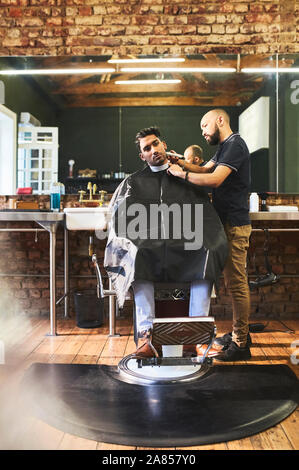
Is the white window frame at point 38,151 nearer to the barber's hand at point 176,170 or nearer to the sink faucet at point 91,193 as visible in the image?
the sink faucet at point 91,193

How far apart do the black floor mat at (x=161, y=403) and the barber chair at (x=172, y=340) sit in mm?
72

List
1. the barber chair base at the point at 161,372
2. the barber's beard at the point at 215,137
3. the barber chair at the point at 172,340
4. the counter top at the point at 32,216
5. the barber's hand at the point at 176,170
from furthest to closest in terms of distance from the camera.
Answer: the counter top at the point at 32,216, the barber's beard at the point at 215,137, the barber's hand at the point at 176,170, the barber chair base at the point at 161,372, the barber chair at the point at 172,340

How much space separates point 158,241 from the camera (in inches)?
81.9

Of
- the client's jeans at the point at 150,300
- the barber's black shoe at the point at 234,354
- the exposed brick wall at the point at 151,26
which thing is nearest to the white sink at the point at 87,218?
the client's jeans at the point at 150,300

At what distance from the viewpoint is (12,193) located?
347 centimetres

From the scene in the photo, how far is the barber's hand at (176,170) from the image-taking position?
225cm

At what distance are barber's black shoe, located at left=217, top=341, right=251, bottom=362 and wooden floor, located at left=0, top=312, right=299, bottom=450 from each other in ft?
0.18

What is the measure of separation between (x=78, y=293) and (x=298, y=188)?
1942 mm

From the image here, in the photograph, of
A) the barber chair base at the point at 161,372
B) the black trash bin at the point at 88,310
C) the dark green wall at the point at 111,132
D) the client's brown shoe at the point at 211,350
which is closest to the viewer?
the barber chair base at the point at 161,372

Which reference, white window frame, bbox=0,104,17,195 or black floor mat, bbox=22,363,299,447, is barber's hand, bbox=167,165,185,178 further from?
white window frame, bbox=0,104,17,195

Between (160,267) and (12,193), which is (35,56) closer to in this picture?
(12,193)

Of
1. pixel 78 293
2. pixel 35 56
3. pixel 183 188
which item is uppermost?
pixel 35 56

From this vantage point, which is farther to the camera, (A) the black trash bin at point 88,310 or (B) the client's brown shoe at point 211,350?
(A) the black trash bin at point 88,310
